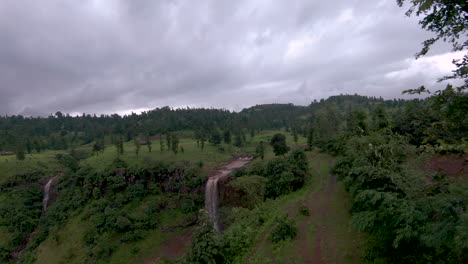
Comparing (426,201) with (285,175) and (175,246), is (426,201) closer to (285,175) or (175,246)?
(285,175)

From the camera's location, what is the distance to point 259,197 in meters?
28.2

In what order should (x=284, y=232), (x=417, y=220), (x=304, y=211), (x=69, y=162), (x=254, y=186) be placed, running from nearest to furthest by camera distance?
(x=417, y=220)
(x=284, y=232)
(x=304, y=211)
(x=254, y=186)
(x=69, y=162)

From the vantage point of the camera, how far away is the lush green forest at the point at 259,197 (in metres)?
6.75

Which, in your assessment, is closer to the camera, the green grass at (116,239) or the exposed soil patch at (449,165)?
the exposed soil patch at (449,165)

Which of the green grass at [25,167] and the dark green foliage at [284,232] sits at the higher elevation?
the green grass at [25,167]

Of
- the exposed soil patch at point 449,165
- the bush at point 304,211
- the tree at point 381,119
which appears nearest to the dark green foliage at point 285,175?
the bush at point 304,211

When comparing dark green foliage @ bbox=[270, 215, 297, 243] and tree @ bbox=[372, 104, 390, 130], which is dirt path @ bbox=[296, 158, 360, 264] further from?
tree @ bbox=[372, 104, 390, 130]

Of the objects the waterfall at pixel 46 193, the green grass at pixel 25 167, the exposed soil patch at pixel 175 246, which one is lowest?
the exposed soil patch at pixel 175 246

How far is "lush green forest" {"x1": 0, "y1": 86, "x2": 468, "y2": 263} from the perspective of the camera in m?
6.75

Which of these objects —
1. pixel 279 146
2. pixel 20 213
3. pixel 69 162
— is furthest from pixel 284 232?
pixel 69 162

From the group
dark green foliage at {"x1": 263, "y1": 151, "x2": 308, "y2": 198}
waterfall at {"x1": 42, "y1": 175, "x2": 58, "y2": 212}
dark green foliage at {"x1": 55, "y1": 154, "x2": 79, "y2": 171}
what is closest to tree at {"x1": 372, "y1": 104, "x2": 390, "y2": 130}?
dark green foliage at {"x1": 263, "y1": 151, "x2": 308, "y2": 198}

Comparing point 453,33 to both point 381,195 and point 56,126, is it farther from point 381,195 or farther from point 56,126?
point 56,126

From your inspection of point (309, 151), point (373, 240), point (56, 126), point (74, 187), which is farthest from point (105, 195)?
point (56, 126)

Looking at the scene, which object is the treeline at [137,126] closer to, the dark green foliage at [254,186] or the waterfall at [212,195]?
the waterfall at [212,195]
